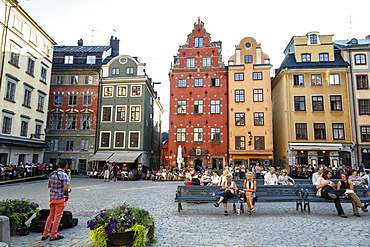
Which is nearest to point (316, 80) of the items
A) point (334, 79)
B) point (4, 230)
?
point (334, 79)

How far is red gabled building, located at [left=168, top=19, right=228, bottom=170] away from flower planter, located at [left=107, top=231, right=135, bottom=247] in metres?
26.5

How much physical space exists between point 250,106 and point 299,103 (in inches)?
226

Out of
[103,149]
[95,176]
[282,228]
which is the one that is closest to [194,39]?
[103,149]

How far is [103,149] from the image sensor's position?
3362 centimetres

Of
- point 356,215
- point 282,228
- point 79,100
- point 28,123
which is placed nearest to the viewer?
point 282,228

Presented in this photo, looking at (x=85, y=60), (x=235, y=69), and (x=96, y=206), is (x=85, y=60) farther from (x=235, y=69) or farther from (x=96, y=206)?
(x=96, y=206)

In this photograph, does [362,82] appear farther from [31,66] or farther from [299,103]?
[31,66]

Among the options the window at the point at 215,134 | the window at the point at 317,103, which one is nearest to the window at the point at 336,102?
the window at the point at 317,103

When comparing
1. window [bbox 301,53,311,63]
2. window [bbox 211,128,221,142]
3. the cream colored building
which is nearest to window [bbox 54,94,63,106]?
the cream colored building

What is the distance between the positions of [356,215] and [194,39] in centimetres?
2917

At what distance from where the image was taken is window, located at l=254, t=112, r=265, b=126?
105 ft

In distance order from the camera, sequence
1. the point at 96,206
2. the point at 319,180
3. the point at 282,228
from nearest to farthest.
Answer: the point at 282,228 < the point at 319,180 < the point at 96,206

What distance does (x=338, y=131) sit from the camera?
99.0 ft

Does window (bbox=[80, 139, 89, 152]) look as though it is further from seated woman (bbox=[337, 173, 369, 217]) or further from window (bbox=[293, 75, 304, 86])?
seated woman (bbox=[337, 173, 369, 217])
